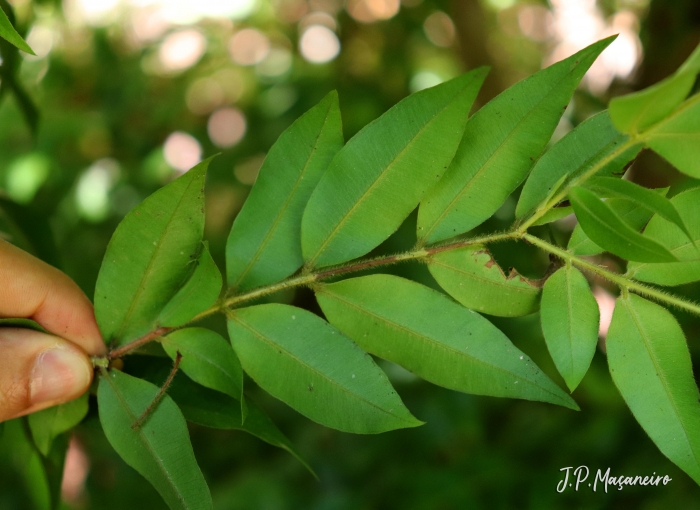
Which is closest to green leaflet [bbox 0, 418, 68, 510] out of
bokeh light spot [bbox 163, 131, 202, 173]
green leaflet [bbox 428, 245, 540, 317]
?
green leaflet [bbox 428, 245, 540, 317]

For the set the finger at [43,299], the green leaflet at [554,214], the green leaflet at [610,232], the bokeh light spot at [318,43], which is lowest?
the finger at [43,299]

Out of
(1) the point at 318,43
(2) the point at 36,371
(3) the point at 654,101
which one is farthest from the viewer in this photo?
(1) the point at 318,43

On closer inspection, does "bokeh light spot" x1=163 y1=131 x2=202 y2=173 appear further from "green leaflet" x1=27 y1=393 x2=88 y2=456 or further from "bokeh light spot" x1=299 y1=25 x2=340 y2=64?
"green leaflet" x1=27 y1=393 x2=88 y2=456

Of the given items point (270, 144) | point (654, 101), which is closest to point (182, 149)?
point (270, 144)

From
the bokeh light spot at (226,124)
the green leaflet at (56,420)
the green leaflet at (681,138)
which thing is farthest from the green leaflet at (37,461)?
the bokeh light spot at (226,124)

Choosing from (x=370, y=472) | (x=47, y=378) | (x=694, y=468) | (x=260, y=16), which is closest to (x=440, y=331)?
(x=694, y=468)

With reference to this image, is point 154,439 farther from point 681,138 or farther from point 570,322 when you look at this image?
point 681,138

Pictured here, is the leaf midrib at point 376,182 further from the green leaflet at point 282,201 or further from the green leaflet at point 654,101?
the green leaflet at point 654,101
